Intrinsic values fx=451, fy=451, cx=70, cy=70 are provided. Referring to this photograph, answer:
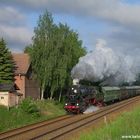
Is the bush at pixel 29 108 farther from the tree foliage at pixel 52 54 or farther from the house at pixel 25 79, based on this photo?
the house at pixel 25 79

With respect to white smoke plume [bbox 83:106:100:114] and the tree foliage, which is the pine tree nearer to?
the tree foliage

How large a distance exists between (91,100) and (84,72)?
12.8 feet

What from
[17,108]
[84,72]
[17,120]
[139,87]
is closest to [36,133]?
[17,120]

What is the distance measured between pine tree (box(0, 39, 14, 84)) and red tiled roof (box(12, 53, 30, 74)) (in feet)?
10.5

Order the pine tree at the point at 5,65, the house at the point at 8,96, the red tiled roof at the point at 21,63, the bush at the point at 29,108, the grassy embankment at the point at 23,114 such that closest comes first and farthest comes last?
the grassy embankment at the point at 23,114 < the bush at the point at 29,108 < the house at the point at 8,96 < the pine tree at the point at 5,65 < the red tiled roof at the point at 21,63

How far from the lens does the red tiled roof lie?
54.6 meters

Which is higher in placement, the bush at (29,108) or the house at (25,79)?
the house at (25,79)

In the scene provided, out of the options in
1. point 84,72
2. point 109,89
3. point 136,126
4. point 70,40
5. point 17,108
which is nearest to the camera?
point 136,126

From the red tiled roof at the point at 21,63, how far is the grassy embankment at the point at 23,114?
35.5 ft

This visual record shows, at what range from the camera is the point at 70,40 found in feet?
176

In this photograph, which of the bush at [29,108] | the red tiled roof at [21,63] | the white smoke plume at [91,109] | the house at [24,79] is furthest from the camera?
the red tiled roof at [21,63]

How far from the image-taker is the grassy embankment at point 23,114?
32.1m

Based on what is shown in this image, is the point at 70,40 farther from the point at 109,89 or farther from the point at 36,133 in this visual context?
the point at 36,133

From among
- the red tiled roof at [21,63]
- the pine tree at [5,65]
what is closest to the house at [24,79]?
the red tiled roof at [21,63]
